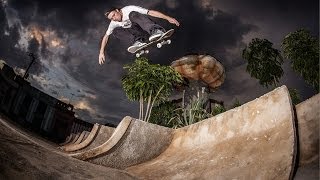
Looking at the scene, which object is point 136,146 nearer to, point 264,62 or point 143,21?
point 143,21

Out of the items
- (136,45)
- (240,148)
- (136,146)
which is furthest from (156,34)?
(240,148)

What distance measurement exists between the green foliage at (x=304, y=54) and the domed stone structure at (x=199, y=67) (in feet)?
16.2

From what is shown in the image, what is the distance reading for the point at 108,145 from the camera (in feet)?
11.2

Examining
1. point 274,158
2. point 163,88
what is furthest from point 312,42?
point 274,158

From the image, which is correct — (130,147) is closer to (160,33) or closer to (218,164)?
(218,164)

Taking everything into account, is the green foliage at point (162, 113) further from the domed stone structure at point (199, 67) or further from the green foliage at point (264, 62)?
the green foliage at point (264, 62)

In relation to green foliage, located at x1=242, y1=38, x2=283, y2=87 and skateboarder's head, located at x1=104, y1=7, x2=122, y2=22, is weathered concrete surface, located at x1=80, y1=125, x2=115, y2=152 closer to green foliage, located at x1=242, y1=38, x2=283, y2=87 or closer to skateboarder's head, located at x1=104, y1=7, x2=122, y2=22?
skateboarder's head, located at x1=104, y1=7, x2=122, y2=22

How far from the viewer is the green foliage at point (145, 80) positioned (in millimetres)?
9320

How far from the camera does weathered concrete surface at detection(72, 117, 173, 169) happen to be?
3.31 meters

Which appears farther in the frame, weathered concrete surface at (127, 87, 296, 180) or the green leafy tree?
the green leafy tree

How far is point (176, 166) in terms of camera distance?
2.89 m

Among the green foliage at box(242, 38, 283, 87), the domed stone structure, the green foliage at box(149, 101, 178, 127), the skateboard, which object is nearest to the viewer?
the skateboard

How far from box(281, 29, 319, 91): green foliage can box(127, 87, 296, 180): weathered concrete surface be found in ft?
36.7

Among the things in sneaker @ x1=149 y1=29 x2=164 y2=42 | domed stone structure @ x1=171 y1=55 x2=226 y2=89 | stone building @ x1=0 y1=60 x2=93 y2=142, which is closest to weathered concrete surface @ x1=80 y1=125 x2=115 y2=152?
sneaker @ x1=149 y1=29 x2=164 y2=42
